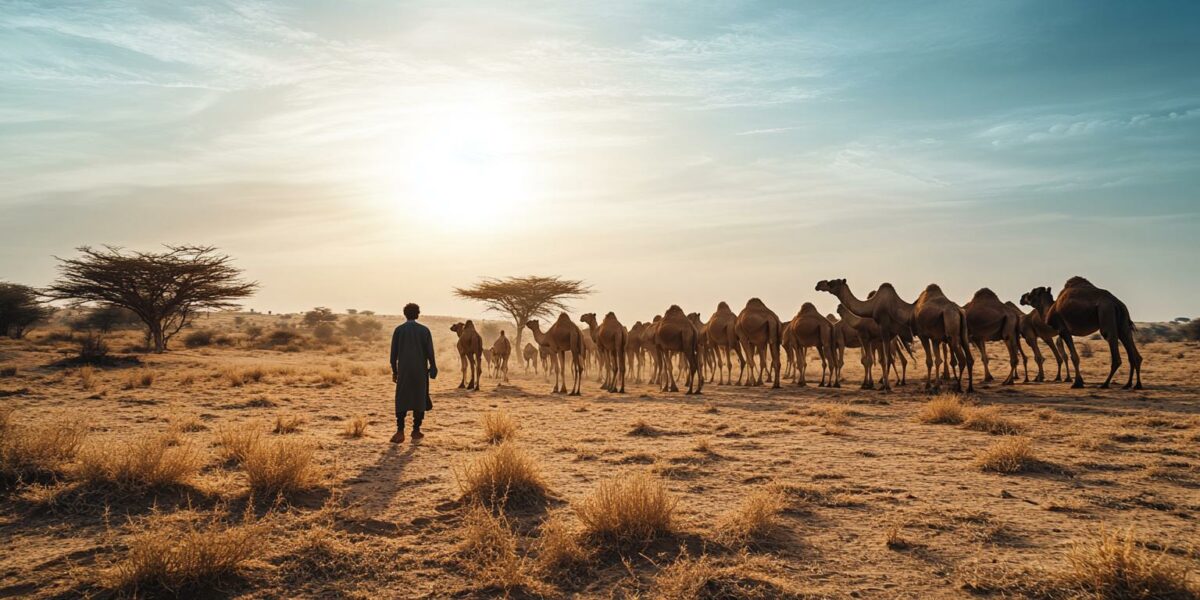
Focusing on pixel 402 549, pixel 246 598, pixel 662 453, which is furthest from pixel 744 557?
pixel 662 453

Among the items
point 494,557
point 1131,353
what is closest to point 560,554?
point 494,557

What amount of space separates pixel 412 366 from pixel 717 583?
24.7 feet

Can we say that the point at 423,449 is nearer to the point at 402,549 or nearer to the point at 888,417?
the point at 402,549

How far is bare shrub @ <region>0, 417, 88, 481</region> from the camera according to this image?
283 inches

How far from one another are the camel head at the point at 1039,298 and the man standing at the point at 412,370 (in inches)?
758

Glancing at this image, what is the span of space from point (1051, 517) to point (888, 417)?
745cm

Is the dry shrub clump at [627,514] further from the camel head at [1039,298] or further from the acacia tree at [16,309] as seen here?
the acacia tree at [16,309]

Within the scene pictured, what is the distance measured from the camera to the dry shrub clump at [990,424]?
36.6ft

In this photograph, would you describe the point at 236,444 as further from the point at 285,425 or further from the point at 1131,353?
the point at 1131,353

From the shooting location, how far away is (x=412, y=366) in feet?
36.5

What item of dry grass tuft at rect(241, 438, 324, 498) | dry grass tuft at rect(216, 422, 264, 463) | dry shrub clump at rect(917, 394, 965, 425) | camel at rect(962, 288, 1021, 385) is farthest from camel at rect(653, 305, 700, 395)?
dry grass tuft at rect(241, 438, 324, 498)

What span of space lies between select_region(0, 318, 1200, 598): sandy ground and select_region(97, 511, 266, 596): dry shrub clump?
0.18 meters

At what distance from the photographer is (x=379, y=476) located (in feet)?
27.1

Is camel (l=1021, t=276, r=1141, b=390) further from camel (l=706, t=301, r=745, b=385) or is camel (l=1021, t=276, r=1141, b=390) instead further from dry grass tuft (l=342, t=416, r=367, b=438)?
dry grass tuft (l=342, t=416, r=367, b=438)
